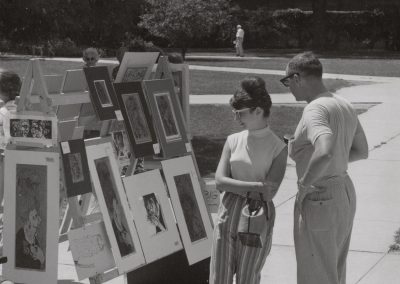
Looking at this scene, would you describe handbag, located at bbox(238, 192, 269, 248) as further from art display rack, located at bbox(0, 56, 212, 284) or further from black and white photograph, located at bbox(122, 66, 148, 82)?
black and white photograph, located at bbox(122, 66, 148, 82)

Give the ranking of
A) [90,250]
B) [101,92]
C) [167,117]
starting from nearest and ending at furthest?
[90,250] < [101,92] < [167,117]

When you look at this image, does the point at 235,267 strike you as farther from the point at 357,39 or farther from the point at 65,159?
the point at 357,39

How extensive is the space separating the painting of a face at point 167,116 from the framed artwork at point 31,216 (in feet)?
3.38

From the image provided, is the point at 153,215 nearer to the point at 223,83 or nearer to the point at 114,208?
the point at 114,208

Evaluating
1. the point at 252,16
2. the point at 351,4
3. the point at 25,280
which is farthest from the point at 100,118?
the point at 351,4

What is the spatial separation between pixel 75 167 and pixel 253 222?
63.4 inches

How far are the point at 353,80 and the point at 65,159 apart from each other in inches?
892

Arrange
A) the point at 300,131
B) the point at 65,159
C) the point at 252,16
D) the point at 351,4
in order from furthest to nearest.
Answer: the point at 351,4, the point at 252,16, the point at 65,159, the point at 300,131

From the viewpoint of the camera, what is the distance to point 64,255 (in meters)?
7.93

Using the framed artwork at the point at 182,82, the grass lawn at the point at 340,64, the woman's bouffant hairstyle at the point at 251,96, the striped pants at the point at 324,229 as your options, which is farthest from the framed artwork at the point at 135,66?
the grass lawn at the point at 340,64

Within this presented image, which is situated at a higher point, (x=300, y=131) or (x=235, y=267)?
(x=300, y=131)

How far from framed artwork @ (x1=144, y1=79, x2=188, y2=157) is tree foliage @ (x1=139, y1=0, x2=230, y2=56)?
31.6m

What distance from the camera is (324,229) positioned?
16.8 ft

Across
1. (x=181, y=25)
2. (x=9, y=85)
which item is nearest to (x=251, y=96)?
(x=9, y=85)
